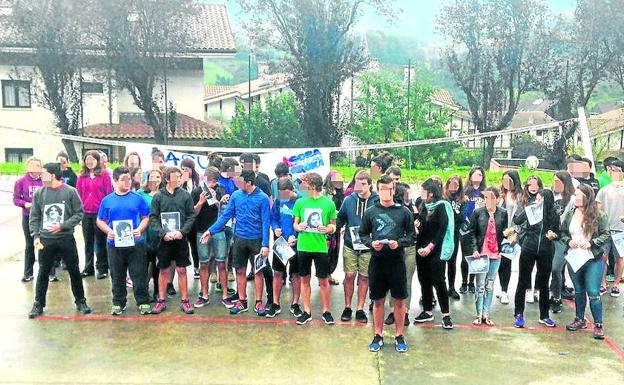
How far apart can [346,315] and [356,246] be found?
808 mm

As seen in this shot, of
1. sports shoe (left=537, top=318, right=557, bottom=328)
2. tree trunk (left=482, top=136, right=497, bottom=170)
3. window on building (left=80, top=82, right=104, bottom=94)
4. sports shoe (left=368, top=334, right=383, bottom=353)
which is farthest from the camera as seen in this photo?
window on building (left=80, top=82, right=104, bottom=94)

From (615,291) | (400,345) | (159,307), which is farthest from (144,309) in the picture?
(615,291)

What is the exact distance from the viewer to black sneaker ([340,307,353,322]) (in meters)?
6.89

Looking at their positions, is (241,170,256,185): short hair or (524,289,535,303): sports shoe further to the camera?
(524,289,535,303): sports shoe

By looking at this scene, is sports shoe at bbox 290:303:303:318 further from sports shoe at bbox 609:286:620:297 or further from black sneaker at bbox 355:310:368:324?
sports shoe at bbox 609:286:620:297

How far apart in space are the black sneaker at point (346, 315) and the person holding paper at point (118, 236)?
2.20 m

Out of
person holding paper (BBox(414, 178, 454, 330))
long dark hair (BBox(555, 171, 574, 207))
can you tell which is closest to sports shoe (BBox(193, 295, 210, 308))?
person holding paper (BBox(414, 178, 454, 330))

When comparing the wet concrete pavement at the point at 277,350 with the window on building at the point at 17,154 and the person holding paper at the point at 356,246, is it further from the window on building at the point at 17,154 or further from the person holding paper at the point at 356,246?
the window on building at the point at 17,154

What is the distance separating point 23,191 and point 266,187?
3.19 m

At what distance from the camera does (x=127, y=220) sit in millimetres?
6820

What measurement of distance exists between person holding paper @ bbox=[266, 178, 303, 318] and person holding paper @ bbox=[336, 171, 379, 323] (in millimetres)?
560

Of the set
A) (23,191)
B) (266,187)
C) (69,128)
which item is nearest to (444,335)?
(266,187)

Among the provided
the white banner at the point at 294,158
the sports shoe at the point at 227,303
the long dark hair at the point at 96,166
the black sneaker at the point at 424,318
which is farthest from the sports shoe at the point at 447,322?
the long dark hair at the point at 96,166

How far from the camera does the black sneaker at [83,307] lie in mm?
7008
